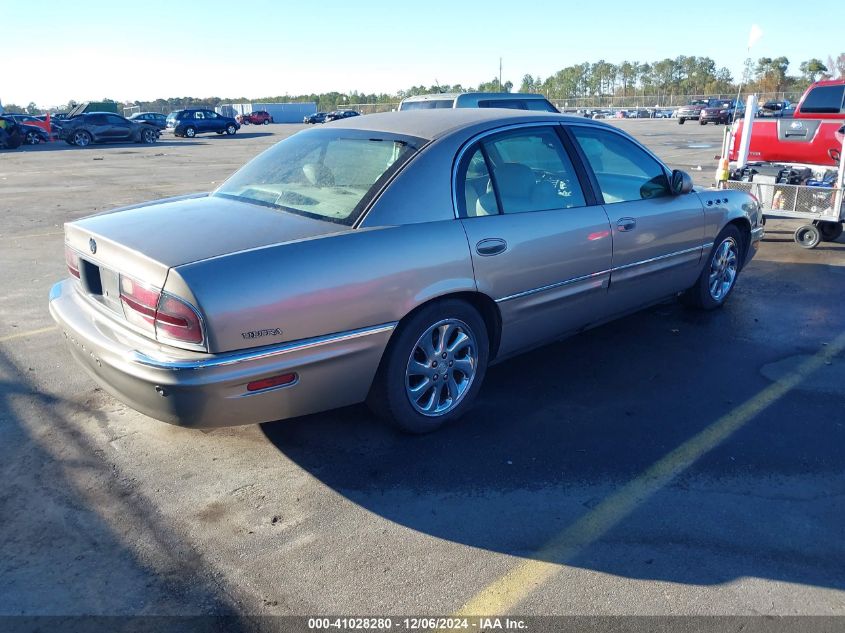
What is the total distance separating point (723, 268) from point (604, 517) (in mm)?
3597

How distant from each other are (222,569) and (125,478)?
93 cm

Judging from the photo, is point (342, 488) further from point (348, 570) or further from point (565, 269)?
point (565, 269)

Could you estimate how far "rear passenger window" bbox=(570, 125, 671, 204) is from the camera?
453 cm

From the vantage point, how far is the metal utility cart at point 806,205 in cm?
788

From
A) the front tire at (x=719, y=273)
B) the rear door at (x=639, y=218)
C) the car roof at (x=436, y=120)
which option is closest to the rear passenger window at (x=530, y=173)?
the car roof at (x=436, y=120)

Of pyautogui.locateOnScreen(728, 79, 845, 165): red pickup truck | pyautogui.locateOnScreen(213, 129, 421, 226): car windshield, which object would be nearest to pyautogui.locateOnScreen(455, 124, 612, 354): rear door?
pyautogui.locateOnScreen(213, 129, 421, 226): car windshield

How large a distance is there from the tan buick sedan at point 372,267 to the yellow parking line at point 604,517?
1051 millimetres

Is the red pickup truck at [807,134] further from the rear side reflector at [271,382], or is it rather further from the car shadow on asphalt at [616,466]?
the rear side reflector at [271,382]

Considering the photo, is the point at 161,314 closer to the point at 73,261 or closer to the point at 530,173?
the point at 73,261

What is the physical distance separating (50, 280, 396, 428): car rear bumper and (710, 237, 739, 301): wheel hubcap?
141 inches

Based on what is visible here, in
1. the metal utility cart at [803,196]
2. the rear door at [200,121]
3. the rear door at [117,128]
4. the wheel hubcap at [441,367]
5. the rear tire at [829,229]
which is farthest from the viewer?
the rear door at [200,121]

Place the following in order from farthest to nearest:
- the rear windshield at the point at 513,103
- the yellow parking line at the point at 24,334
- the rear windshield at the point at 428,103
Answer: the rear windshield at the point at 428,103 → the rear windshield at the point at 513,103 → the yellow parking line at the point at 24,334

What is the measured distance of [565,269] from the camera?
414 cm

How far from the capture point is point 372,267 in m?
3.20
